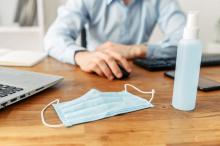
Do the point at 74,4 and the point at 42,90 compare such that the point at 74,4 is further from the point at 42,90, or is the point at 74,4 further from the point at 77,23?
the point at 42,90

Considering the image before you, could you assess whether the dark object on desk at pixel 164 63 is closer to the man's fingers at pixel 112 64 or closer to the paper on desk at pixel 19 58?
the man's fingers at pixel 112 64

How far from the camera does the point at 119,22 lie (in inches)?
51.6

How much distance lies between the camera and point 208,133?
474 millimetres

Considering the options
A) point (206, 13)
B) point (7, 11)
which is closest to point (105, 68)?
point (7, 11)

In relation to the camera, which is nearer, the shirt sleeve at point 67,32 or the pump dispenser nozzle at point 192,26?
the pump dispenser nozzle at point 192,26

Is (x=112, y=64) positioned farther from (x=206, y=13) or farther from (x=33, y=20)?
(x=206, y=13)

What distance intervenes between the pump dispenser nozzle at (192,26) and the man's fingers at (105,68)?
29cm

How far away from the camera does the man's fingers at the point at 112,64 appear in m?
0.75

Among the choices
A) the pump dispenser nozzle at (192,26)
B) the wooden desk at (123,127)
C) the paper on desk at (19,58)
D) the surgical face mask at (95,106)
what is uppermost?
the pump dispenser nozzle at (192,26)

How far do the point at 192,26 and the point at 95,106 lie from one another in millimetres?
251

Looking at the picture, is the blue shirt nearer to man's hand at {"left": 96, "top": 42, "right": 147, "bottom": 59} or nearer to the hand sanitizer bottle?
man's hand at {"left": 96, "top": 42, "right": 147, "bottom": 59}

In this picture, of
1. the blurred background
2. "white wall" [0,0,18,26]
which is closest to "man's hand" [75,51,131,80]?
the blurred background

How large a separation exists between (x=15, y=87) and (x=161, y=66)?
18.4 inches

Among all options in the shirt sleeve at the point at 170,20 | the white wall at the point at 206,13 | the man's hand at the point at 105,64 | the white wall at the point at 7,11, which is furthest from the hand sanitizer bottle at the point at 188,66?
the white wall at the point at 7,11
